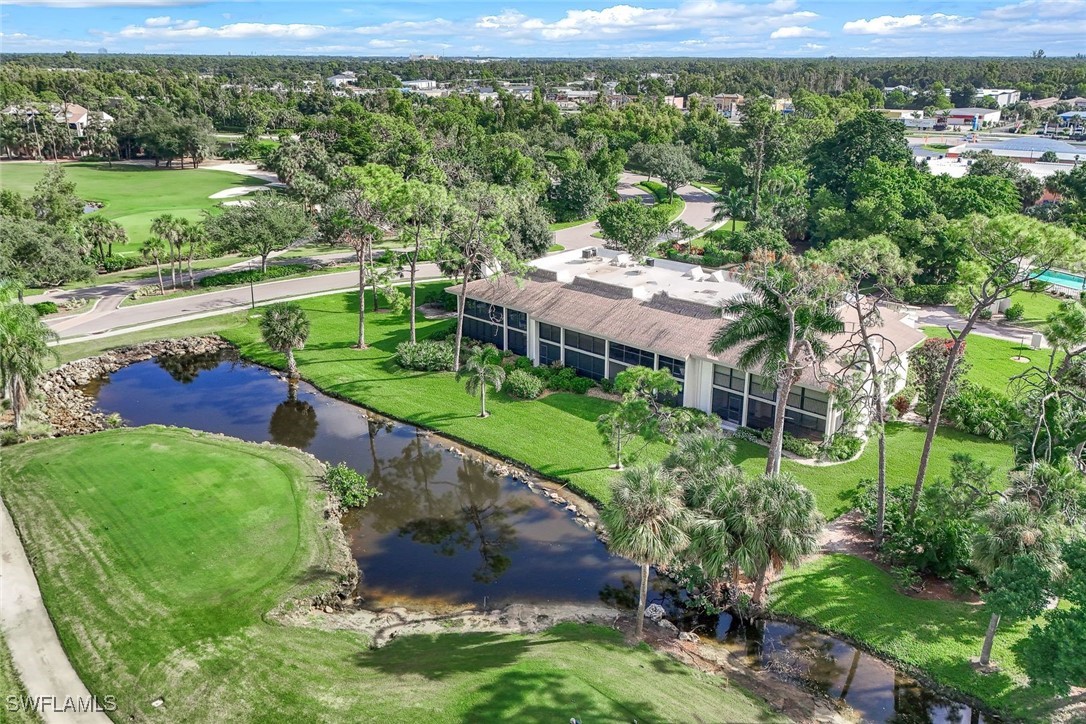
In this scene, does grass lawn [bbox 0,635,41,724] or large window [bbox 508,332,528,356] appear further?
large window [bbox 508,332,528,356]

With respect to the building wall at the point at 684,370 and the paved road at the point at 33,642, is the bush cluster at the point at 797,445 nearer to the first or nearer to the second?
the building wall at the point at 684,370

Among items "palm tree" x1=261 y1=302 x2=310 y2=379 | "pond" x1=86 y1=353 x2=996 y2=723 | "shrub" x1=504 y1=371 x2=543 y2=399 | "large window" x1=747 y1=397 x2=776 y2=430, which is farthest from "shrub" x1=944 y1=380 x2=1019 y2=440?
"palm tree" x1=261 y1=302 x2=310 y2=379

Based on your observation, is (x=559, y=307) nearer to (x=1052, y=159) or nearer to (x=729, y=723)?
(x=729, y=723)

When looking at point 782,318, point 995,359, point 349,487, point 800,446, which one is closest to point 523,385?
point 349,487

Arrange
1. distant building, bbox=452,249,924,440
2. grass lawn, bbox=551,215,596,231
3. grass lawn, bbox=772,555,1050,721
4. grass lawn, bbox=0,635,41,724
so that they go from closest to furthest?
grass lawn, bbox=0,635,41,724, grass lawn, bbox=772,555,1050,721, distant building, bbox=452,249,924,440, grass lawn, bbox=551,215,596,231

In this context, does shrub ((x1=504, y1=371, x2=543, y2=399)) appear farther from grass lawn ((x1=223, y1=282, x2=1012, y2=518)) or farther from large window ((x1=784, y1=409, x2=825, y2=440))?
large window ((x1=784, y1=409, x2=825, y2=440))

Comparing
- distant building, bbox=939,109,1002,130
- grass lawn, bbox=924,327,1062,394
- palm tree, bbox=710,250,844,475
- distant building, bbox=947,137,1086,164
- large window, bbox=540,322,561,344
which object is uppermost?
distant building, bbox=939,109,1002,130

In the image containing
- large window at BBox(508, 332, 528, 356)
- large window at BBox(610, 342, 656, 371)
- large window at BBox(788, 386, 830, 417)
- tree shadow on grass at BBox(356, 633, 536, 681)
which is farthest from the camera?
large window at BBox(508, 332, 528, 356)

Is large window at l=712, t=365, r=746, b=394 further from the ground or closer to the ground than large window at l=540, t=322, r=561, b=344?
closer to the ground

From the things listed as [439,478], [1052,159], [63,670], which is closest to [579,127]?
[1052,159]
